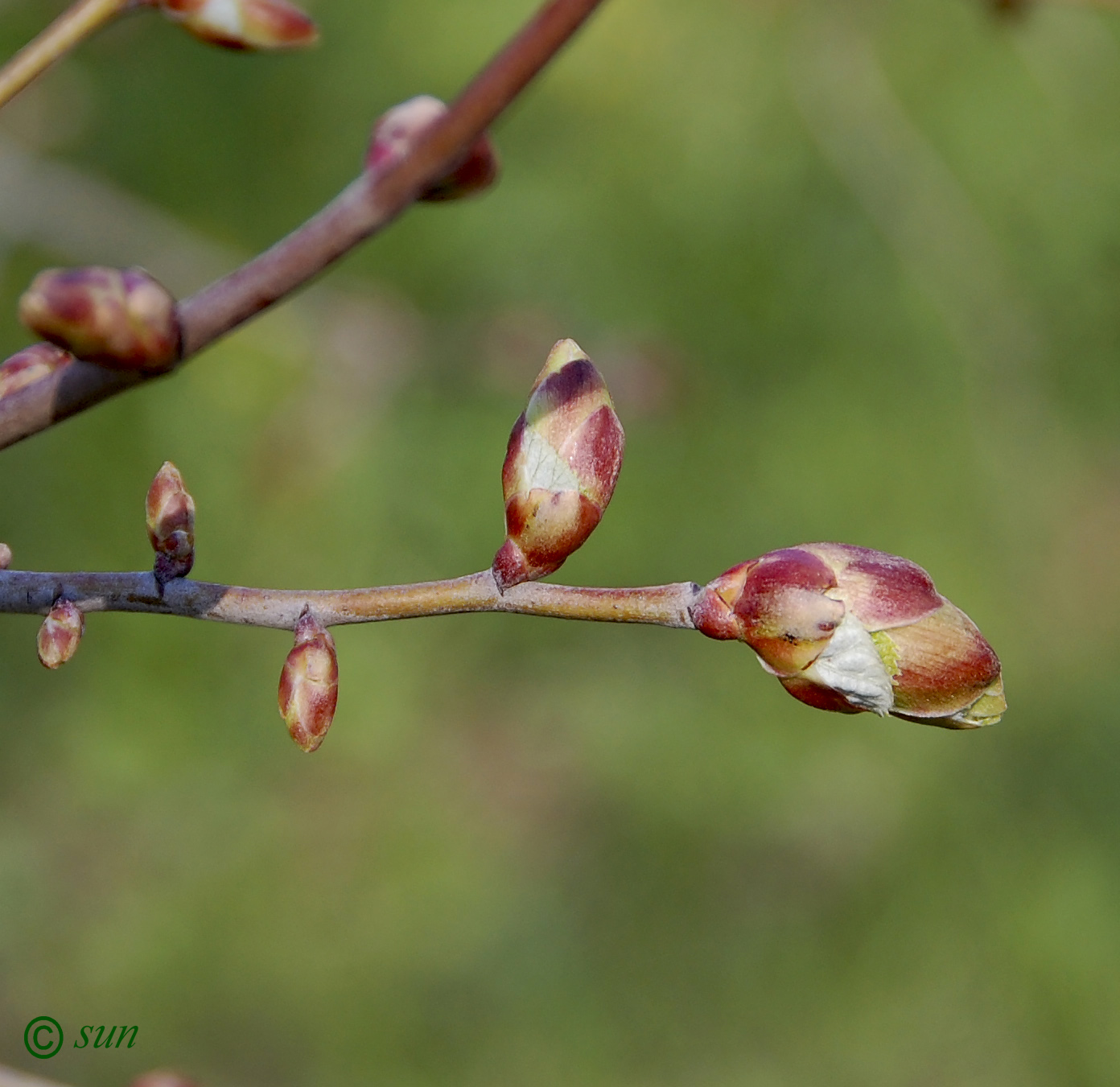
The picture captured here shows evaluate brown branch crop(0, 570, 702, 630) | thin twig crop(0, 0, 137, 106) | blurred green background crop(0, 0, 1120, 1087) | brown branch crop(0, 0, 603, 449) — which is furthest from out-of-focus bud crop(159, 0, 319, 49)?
blurred green background crop(0, 0, 1120, 1087)

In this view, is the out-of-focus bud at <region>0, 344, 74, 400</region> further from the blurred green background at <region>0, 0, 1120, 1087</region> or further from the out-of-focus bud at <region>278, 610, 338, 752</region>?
the blurred green background at <region>0, 0, 1120, 1087</region>

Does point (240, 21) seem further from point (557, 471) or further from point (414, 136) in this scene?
point (557, 471)

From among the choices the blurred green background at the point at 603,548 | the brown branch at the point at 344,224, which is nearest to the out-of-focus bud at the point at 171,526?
the brown branch at the point at 344,224

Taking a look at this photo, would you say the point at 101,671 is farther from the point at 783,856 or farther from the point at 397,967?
the point at 783,856

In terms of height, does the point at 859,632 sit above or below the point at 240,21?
below

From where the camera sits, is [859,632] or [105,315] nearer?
[105,315]

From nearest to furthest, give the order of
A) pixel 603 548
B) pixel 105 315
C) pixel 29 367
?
pixel 105 315 < pixel 29 367 < pixel 603 548

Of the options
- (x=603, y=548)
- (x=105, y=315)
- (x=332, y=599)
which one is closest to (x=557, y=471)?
(x=332, y=599)
